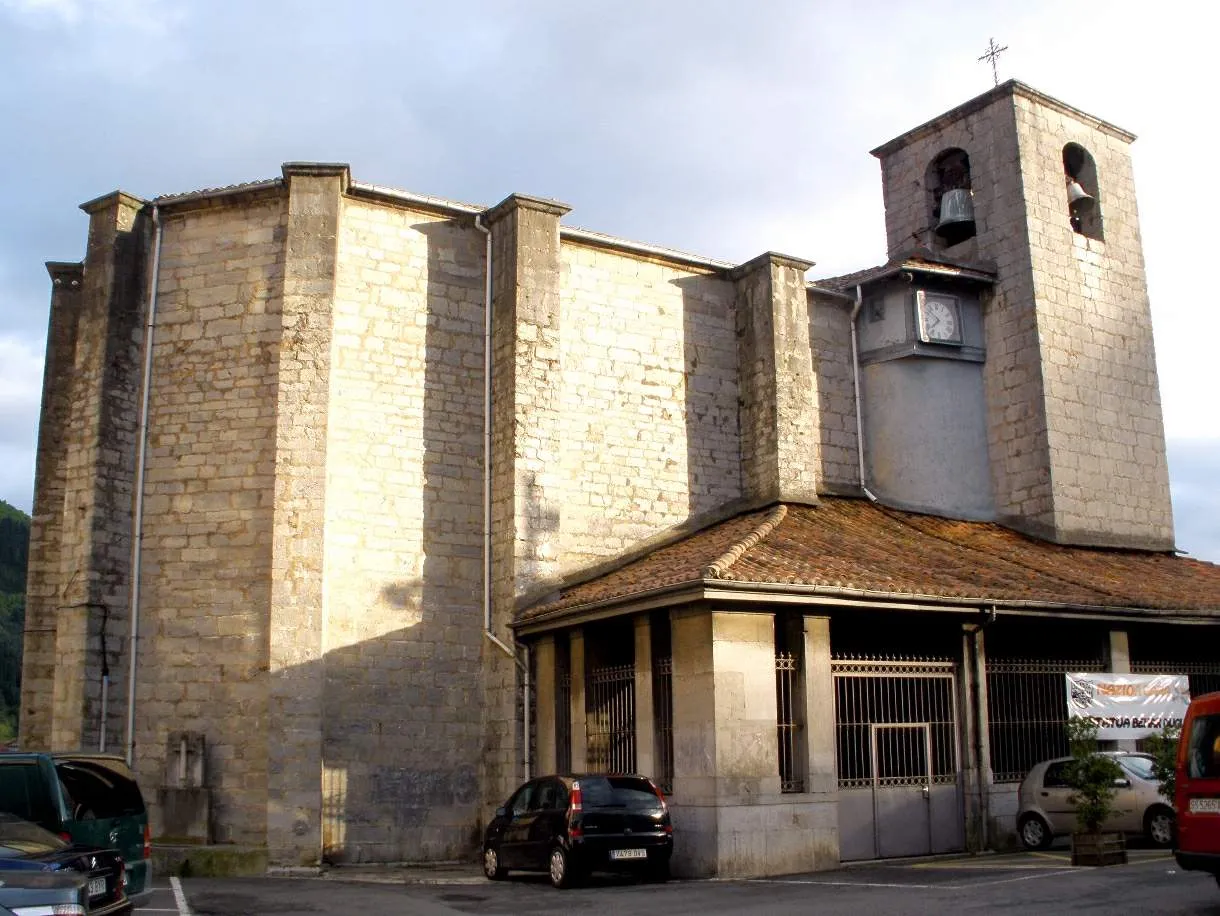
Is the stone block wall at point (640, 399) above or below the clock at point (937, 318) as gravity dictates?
below

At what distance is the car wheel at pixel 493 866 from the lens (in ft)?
49.8

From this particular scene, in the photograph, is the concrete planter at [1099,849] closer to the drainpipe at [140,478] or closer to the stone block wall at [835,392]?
the stone block wall at [835,392]

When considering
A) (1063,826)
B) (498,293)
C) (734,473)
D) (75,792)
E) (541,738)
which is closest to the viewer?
(75,792)

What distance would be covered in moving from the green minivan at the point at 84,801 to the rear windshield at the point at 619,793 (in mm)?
4802

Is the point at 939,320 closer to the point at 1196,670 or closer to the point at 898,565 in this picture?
the point at 898,565

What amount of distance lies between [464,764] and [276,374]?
6.29 meters

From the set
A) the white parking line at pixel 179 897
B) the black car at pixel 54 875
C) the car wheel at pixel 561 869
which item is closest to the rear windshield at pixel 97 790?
the black car at pixel 54 875

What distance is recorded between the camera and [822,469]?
21.8m

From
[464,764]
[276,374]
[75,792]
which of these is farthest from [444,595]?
[75,792]

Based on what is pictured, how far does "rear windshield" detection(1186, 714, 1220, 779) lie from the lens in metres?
10.2

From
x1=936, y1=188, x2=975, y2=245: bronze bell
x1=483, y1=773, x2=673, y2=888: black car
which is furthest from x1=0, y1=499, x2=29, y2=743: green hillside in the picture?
x1=483, y1=773, x2=673, y2=888: black car

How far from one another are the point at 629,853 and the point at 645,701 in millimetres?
2626

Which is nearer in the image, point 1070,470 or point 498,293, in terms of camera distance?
point 498,293

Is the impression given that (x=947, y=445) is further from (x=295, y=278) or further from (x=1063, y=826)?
(x=295, y=278)
